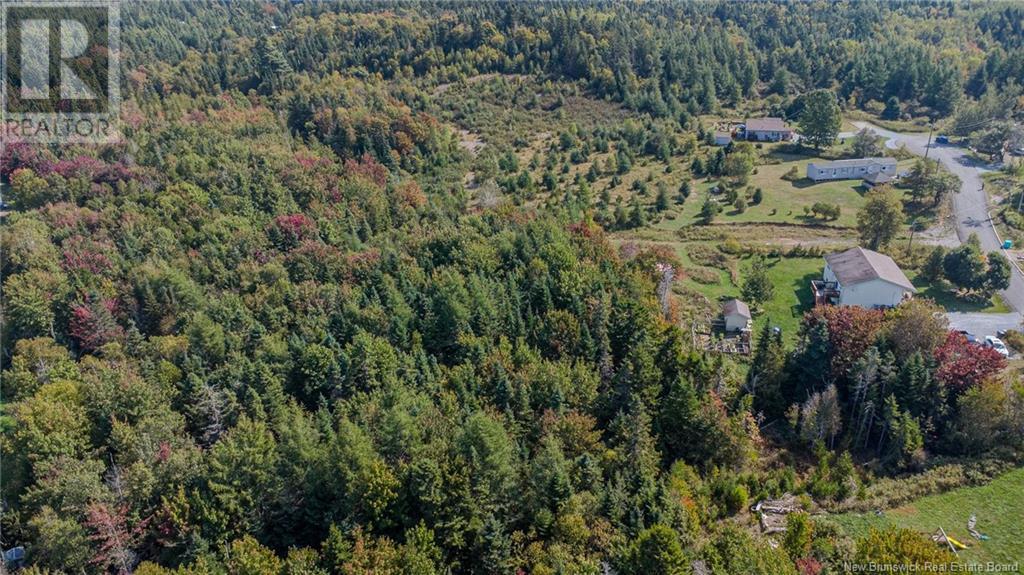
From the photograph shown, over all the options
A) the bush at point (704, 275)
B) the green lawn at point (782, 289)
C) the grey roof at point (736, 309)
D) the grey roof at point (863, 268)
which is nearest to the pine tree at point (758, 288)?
the green lawn at point (782, 289)

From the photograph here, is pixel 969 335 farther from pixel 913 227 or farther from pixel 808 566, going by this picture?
pixel 808 566

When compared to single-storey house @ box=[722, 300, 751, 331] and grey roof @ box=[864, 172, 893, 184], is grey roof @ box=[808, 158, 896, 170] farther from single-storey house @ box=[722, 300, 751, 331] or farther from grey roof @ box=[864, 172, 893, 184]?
single-storey house @ box=[722, 300, 751, 331]

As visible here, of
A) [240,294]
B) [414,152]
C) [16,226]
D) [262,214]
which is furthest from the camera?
[414,152]

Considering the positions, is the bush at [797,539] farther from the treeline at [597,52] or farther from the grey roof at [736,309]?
the treeline at [597,52]

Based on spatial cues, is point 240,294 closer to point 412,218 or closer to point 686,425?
point 412,218

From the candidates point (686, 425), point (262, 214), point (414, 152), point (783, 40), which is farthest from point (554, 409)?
point (783, 40)
